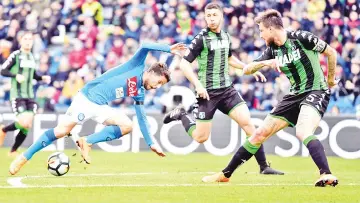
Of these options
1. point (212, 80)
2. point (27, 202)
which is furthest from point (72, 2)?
point (27, 202)

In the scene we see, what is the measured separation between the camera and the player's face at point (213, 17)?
41.3 feet

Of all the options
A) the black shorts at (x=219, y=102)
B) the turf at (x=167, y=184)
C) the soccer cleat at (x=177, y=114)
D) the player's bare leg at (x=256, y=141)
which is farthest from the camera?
the soccer cleat at (x=177, y=114)

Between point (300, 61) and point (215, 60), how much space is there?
253 centimetres

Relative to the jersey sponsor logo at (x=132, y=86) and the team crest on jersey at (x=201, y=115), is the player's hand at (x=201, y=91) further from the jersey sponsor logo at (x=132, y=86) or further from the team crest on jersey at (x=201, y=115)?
the team crest on jersey at (x=201, y=115)

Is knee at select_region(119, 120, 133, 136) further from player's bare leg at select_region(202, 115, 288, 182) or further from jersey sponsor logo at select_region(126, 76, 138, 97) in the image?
player's bare leg at select_region(202, 115, 288, 182)

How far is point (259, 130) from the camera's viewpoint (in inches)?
440

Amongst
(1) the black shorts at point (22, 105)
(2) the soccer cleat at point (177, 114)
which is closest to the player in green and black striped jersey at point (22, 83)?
(1) the black shorts at point (22, 105)

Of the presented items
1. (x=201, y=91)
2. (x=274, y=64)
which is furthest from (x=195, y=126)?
(x=274, y=64)

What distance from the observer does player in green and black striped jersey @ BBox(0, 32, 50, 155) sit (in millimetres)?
17375

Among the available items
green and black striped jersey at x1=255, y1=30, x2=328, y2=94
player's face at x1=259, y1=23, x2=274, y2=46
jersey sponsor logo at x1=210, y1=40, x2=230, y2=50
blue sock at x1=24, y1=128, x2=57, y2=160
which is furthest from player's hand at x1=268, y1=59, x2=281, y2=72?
blue sock at x1=24, y1=128, x2=57, y2=160

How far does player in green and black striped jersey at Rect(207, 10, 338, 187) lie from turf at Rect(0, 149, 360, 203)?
45cm

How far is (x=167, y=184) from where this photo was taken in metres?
11.1

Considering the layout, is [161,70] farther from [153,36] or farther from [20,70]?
[153,36]

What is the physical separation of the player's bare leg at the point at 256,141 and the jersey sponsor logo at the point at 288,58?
0.74 m
